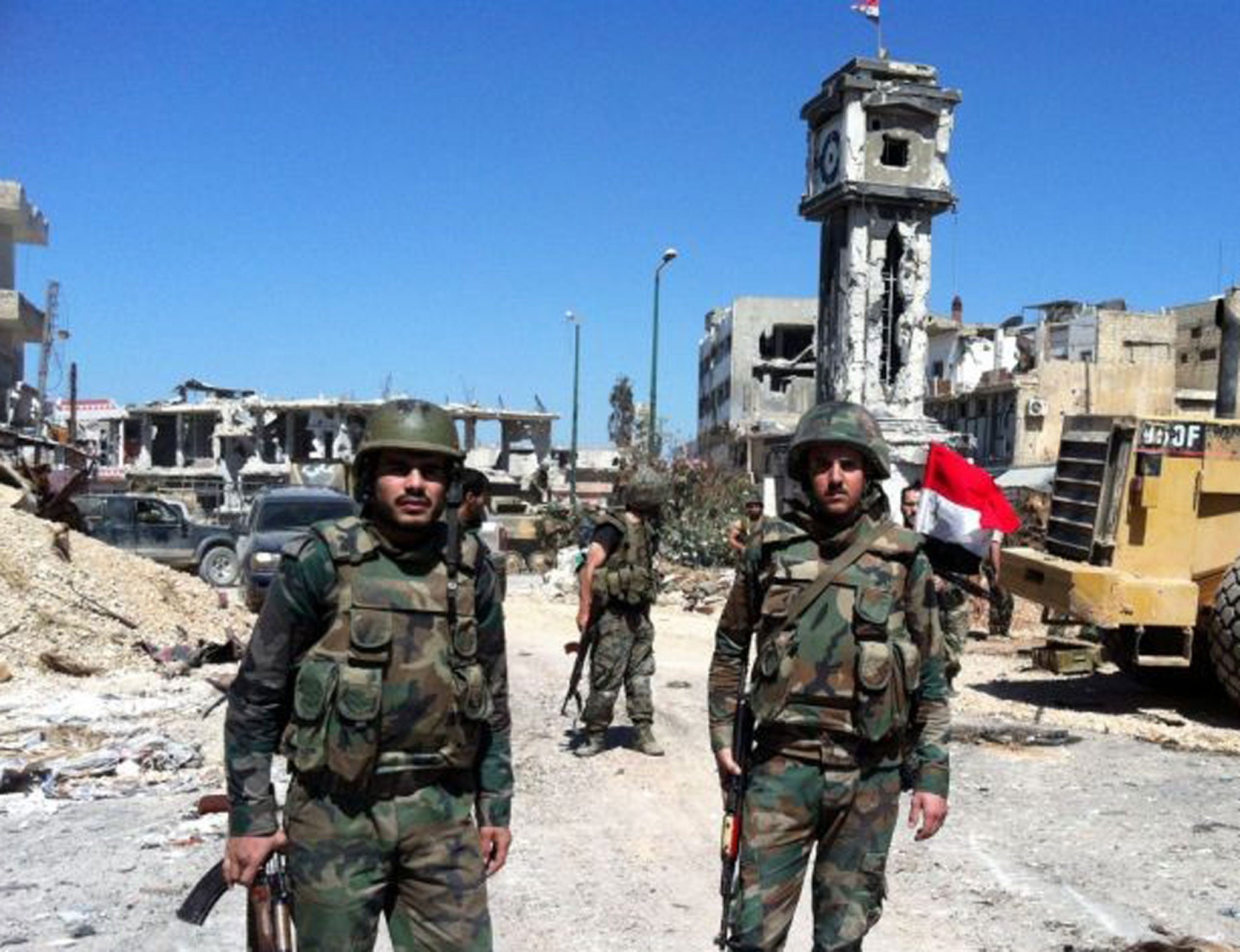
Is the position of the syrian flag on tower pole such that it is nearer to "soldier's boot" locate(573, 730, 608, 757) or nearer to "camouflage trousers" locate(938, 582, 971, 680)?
"camouflage trousers" locate(938, 582, 971, 680)

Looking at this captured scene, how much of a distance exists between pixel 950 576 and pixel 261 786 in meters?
5.58

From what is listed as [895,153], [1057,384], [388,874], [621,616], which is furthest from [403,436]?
[1057,384]

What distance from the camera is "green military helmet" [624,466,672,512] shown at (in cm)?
734

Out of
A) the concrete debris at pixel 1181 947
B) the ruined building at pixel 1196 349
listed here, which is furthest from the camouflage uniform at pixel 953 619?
the ruined building at pixel 1196 349

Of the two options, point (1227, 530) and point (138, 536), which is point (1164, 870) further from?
point (138, 536)

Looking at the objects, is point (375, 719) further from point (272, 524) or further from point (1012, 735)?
point (272, 524)

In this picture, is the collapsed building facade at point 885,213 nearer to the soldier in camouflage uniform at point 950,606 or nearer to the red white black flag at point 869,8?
the red white black flag at point 869,8

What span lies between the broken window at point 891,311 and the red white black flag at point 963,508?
1537cm

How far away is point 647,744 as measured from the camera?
7.34 metres

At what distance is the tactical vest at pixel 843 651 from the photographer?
10.6 ft

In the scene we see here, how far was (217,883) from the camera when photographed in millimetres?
3074

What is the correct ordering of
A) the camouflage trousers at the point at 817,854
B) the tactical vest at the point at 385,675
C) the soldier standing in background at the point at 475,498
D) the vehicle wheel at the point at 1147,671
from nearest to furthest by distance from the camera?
the tactical vest at the point at 385,675, the camouflage trousers at the point at 817,854, the soldier standing in background at the point at 475,498, the vehicle wheel at the point at 1147,671

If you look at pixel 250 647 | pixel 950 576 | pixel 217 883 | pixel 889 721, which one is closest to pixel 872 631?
pixel 889 721

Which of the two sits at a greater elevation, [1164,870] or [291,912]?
[291,912]
